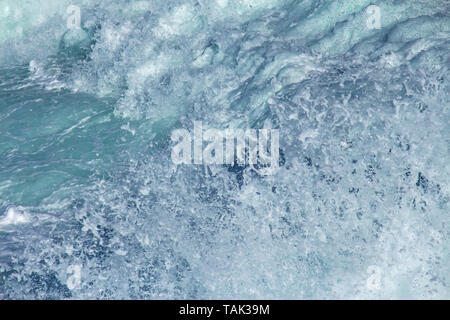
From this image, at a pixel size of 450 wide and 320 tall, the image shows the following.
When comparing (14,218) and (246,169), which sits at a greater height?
(246,169)

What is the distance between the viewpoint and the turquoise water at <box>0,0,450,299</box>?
4.56 meters

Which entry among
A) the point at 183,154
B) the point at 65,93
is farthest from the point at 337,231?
the point at 65,93

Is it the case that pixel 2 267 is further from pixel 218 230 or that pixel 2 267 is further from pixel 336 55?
pixel 336 55

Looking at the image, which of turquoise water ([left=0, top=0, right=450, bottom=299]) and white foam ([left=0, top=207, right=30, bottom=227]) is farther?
white foam ([left=0, top=207, right=30, bottom=227])

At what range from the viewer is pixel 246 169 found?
5.06 meters

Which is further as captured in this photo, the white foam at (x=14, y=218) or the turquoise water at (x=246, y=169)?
the white foam at (x=14, y=218)

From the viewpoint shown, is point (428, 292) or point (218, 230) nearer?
point (428, 292)

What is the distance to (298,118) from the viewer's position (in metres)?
5.15

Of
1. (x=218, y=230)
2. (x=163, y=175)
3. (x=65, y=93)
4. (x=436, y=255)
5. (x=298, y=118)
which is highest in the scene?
(x=65, y=93)

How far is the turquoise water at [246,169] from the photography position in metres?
4.56
